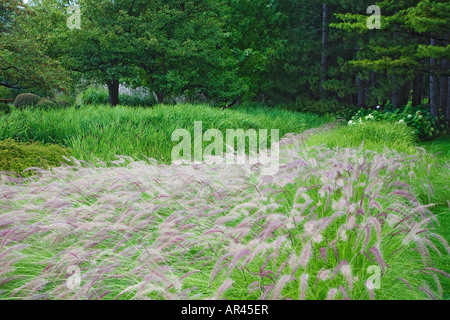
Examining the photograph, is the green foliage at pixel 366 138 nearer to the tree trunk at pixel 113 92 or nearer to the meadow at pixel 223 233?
the meadow at pixel 223 233

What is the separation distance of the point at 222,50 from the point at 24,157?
42.4ft

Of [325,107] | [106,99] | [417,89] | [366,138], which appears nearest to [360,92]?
[325,107]

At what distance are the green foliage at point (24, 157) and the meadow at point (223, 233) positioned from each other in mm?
22

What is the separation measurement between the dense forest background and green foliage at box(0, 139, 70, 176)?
5.96 metres

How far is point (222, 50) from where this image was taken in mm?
16766

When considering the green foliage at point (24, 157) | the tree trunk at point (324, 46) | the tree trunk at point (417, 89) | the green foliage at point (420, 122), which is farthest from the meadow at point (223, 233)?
the tree trunk at point (324, 46)

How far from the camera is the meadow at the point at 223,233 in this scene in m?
2.05

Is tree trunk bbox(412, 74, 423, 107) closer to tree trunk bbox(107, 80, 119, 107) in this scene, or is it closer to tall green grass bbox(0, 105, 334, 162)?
tall green grass bbox(0, 105, 334, 162)

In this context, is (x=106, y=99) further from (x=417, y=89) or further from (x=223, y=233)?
(x=223, y=233)

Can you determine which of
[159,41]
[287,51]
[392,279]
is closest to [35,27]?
[159,41]

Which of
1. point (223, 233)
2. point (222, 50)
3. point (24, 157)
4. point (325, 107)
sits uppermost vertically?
point (222, 50)

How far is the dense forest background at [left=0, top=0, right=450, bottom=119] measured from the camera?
36.8 ft

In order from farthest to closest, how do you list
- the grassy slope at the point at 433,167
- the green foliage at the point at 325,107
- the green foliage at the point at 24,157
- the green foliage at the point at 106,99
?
the green foliage at the point at 106,99, the green foliage at the point at 325,107, the green foliage at the point at 24,157, the grassy slope at the point at 433,167

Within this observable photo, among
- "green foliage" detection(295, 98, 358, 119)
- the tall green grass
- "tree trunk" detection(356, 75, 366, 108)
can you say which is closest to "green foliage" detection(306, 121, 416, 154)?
the tall green grass
